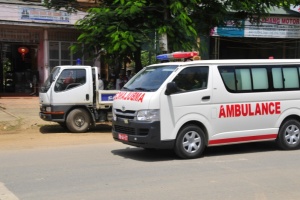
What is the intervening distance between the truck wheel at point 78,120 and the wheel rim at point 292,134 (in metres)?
5.79

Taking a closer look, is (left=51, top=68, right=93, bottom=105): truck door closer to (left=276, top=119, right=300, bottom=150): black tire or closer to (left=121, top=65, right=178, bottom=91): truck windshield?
(left=121, top=65, right=178, bottom=91): truck windshield

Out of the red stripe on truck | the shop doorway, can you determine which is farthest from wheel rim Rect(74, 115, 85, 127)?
the shop doorway

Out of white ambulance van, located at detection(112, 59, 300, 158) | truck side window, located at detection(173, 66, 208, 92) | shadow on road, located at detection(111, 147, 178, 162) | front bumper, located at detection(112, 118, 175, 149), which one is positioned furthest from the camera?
shadow on road, located at detection(111, 147, 178, 162)

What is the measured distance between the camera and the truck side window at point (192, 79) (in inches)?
325

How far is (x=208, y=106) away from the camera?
8414mm

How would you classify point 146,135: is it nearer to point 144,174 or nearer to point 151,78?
point 144,174

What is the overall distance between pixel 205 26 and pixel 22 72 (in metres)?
11.1

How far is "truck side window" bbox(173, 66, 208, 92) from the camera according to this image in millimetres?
8258

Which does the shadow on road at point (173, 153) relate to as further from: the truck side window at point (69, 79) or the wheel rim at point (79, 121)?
the truck side window at point (69, 79)

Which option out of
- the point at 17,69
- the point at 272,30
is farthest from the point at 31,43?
the point at 272,30

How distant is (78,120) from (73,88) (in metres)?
0.95

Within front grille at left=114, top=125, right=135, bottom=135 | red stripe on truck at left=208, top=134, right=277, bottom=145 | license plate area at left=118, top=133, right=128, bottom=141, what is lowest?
red stripe on truck at left=208, top=134, right=277, bottom=145

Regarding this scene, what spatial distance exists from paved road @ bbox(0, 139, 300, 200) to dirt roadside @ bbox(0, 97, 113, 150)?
1.14 meters

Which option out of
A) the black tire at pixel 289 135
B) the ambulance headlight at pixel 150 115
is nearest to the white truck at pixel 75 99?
the ambulance headlight at pixel 150 115
